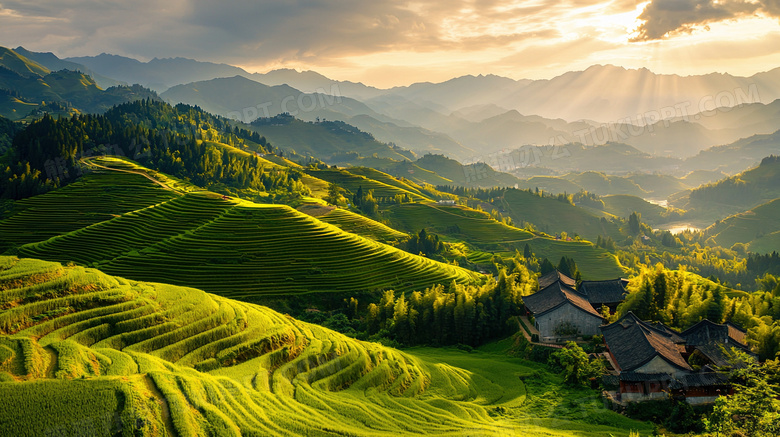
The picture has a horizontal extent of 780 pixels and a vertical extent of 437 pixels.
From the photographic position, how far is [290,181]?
500 feet

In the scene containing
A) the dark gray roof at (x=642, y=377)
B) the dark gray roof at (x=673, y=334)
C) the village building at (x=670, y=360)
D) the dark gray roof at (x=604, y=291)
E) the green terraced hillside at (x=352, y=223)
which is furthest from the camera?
the green terraced hillside at (x=352, y=223)

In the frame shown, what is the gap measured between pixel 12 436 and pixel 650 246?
201444 millimetres

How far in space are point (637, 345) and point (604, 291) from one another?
2022cm

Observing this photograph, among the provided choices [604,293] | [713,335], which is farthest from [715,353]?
[604,293]

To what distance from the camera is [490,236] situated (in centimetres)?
14225

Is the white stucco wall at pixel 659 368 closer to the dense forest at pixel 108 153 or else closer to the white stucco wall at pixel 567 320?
the white stucco wall at pixel 567 320

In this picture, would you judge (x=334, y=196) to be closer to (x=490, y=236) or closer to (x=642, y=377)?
(x=490, y=236)

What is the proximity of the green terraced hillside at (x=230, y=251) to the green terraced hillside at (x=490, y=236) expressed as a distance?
45101 mm

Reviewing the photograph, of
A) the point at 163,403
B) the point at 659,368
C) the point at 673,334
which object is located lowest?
the point at 659,368

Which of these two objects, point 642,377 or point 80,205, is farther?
point 80,205

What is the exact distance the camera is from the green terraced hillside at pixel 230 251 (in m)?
62.1

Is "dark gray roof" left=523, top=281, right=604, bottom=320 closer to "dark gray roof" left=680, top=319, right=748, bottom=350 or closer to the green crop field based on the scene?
"dark gray roof" left=680, top=319, right=748, bottom=350

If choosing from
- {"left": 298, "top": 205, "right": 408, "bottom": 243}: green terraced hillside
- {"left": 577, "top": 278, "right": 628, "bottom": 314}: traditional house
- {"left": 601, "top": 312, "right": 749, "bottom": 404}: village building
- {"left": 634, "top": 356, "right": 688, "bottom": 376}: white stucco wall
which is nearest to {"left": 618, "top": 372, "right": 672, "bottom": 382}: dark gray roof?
{"left": 601, "top": 312, "right": 749, "bottom": 404}: village building

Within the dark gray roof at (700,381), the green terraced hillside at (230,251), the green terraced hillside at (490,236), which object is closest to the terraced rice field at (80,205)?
the green terraced hillside at (230,251)
